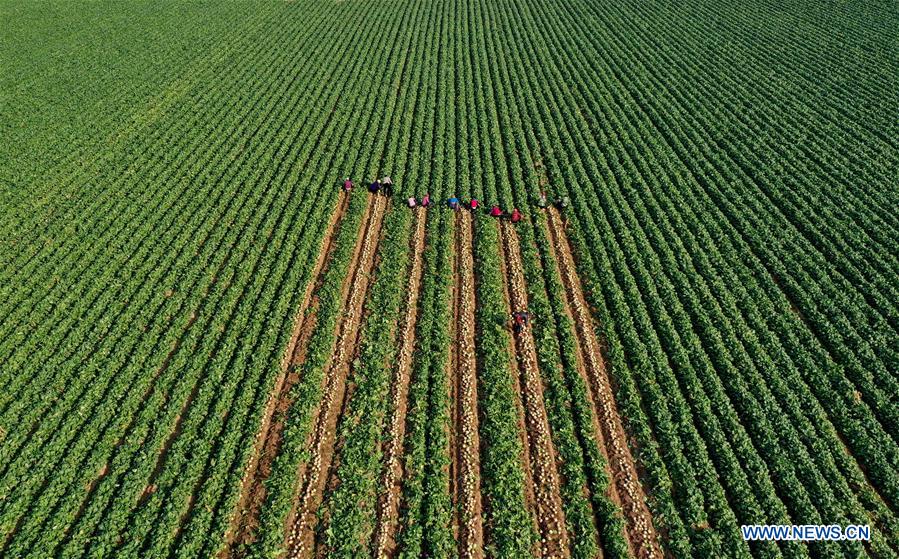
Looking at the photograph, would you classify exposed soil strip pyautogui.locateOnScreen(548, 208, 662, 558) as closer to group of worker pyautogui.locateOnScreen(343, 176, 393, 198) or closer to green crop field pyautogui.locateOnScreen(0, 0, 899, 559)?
green crop field pyautogui.locateOnScreen(0, 0, 899, 559)

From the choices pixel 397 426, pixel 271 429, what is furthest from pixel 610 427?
pixel 271 429

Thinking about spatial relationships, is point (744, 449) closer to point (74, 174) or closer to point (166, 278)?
point (166, 278)

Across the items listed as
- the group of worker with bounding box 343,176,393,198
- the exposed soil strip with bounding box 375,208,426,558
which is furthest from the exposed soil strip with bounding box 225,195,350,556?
the group of worker with bounding box 343,176,393,198

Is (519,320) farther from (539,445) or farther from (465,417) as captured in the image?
(539,445)

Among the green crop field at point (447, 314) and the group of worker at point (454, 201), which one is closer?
the green crop field at point (447, 314)

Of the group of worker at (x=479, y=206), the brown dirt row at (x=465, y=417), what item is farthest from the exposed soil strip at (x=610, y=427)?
the brown dirt row at (x=465, y=417)

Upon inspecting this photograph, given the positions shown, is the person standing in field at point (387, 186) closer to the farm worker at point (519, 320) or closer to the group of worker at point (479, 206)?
the group of worker at point (479, 206)
